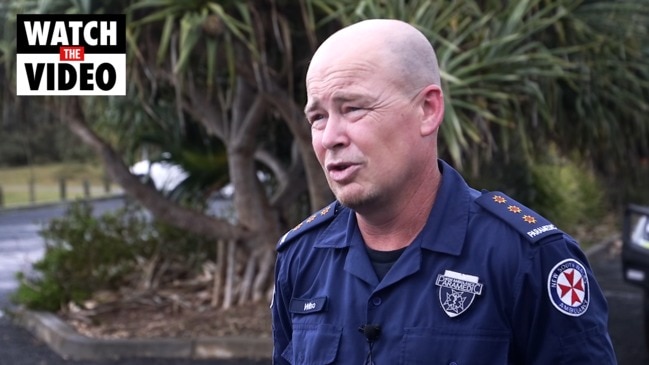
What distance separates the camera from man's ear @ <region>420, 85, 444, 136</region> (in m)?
2.07

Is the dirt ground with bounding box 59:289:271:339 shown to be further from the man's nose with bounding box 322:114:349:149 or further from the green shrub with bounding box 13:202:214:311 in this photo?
the man's nose with bounding box 322:114:349:149

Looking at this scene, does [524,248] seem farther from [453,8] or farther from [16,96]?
[16,96]

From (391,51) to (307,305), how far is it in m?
0.55

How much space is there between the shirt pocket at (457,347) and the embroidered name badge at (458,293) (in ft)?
0.14

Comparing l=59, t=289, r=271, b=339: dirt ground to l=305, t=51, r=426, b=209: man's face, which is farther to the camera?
l=59, t=289, r=271, b=339: dirt ground

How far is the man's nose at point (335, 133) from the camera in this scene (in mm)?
2047

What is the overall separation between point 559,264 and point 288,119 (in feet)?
18.9

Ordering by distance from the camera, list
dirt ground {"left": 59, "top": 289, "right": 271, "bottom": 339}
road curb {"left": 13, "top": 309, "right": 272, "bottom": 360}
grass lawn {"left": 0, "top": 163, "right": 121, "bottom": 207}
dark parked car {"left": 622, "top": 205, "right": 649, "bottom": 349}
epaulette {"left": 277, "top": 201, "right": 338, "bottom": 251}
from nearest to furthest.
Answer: epaulette {"left": 277, "top": 201, "right": 338, "bottom": 251} < dark parked car {"left": 622, "top": 205, "right": 649, "bottom": 349} < road curb {"left": 13, "top": 309, "right": 272, "bottom": 360} < dirt ground {"left": 59, "top": 289, "right": 271, "bottom": 339} < grass lawn {"left": 0, "top": 163, "right": 121, "bottom": 207}

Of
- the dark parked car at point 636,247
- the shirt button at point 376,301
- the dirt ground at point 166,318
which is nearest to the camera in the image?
the shirt button at point 376,301

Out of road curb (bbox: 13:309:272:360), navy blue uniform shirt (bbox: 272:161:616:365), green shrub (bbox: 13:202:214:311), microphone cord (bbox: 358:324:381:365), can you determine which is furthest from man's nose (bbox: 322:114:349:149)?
green shrub (bbox: 13:202:214:311)

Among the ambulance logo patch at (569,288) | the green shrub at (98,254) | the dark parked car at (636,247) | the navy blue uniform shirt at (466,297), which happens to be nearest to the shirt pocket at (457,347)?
the navy blue uniform shirt at (466,297)

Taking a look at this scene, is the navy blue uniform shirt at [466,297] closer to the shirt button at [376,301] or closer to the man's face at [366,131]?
the shirt button at [376,301]

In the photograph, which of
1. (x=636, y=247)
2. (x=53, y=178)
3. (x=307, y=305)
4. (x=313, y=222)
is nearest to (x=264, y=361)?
(x=636, y=247)

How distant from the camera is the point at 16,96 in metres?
8.55
